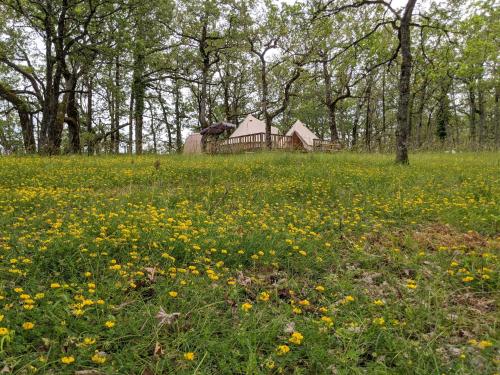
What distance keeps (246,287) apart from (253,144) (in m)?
23.3

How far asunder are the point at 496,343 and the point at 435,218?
139 inches

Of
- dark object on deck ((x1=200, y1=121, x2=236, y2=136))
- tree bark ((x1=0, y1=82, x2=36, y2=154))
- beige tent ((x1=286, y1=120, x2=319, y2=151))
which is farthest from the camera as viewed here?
beige tent ((x1=286, y1=120, x2=319, y2=151))

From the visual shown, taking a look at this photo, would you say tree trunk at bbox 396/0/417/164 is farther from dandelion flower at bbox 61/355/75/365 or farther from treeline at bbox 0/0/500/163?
dandelion flower at bbox 61/355/75/365

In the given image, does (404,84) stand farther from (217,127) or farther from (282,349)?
(217,127)

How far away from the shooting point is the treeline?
12.6 meters

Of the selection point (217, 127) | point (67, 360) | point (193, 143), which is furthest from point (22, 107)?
point (67, 360)

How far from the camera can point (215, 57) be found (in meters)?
27.1

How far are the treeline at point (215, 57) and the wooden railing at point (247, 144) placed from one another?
195 centimetres

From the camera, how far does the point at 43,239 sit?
3.71 metres

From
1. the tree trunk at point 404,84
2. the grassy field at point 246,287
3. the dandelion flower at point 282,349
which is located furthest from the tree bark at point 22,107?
the dandelion flower at point 282,349

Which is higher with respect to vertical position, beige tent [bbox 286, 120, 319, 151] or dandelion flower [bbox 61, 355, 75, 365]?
beige tent [bbox 286, 120, 319, 151]

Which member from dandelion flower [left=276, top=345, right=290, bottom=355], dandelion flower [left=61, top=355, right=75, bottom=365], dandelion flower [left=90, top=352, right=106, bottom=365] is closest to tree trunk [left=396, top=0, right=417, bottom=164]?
dandelion flower [left=276, top=345, right=290, bottom=355]

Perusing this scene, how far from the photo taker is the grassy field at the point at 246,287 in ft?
7.60

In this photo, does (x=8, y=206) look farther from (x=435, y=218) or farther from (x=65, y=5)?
(x=65, y=5)
